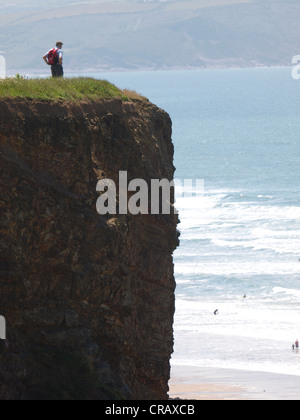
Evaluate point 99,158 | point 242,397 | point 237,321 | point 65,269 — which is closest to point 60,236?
point 65,269

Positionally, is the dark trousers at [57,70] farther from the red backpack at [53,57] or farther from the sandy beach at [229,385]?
the sandy beach at [229,385]

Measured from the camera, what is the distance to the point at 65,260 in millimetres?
18609

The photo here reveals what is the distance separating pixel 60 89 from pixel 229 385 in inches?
835

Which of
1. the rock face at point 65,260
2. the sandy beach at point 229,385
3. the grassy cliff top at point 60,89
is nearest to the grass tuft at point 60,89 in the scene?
the grassy cliff top at point 60,89

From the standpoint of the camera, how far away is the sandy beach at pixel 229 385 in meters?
36.6

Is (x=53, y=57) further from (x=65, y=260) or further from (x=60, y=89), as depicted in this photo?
(x=65, y=260)

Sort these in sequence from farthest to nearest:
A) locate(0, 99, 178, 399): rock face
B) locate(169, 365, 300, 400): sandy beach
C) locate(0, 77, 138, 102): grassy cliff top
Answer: locate(169, 365, 300, 400): sandy beach
locate(0, 77, 138, 102): grassy cliff top
locate(0, 99, 178, 399): rock face

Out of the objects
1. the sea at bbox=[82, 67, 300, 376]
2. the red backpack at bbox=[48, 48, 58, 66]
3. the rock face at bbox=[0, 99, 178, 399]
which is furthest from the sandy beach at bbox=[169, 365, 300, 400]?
the rock face at bbox=[0, 99, 178, 399]

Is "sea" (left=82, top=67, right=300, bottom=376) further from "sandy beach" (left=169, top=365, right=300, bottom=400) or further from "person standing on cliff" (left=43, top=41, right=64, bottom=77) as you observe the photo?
"person standing on cliff" (left=43, top=41, right=64, bottom=77)

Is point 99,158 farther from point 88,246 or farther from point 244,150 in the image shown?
point 244,150

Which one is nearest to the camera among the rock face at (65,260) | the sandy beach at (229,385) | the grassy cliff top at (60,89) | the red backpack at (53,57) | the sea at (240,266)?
the rock face at (65,260)

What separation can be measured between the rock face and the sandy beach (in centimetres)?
1659

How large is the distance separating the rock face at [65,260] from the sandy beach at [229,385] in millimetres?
16589

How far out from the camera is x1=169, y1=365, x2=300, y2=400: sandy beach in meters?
36.6
